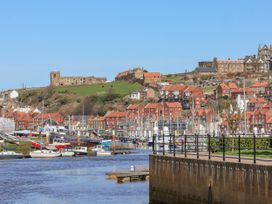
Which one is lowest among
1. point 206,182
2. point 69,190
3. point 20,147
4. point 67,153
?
point 69,190

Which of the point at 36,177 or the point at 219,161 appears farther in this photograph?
the point at 36,177

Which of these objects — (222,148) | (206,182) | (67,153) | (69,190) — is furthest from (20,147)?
(206,182)

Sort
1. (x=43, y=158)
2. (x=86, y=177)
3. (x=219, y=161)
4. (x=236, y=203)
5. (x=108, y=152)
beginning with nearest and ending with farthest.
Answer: (x=236, y=203), (x=219, y=161), (x=86, y=177), (x=43, y=158), (x=108, y=152)

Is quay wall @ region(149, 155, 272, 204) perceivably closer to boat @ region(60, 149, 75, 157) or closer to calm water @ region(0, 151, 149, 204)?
calm water @ region(0, 151, 149, 204)

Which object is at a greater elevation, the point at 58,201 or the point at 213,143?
the point at 213,143

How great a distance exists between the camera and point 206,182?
36.2 meters

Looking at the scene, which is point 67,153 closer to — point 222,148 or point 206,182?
point 222,148

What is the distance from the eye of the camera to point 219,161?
35125mm

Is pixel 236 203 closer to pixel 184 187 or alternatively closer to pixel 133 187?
pixel 184 187

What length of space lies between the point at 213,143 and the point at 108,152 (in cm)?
9962

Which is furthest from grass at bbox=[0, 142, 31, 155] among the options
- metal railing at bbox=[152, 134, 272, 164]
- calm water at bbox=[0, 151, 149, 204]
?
metal railing at bbox=[152, 134, 272, 164]

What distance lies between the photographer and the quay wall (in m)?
31.1

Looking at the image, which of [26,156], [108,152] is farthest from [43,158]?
[108,152]

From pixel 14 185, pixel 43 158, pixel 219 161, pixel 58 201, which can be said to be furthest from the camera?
pixel 43 158
